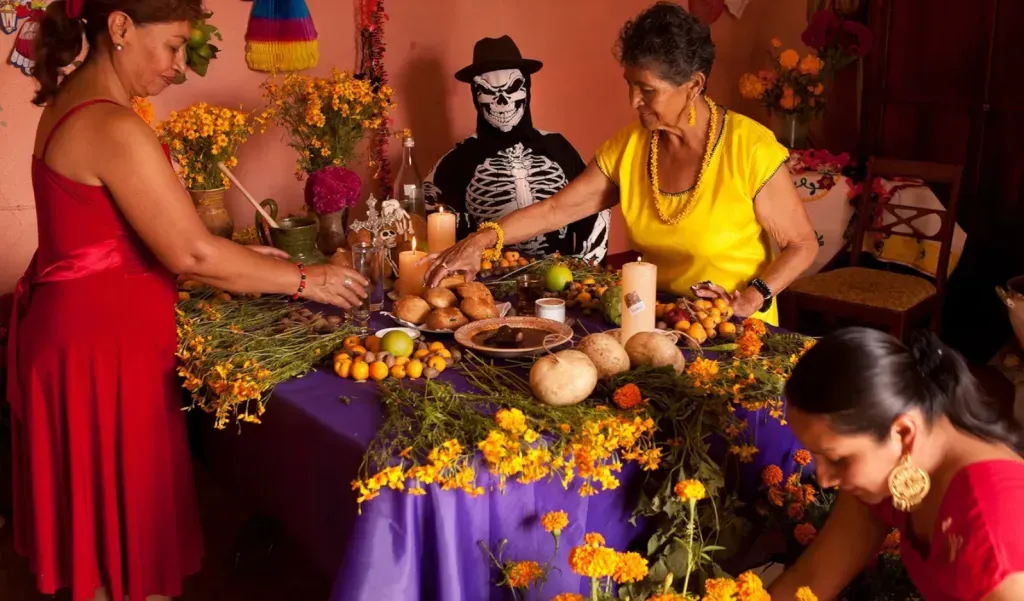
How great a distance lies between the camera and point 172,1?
1.85 metres

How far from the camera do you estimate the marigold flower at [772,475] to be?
1.73 metres

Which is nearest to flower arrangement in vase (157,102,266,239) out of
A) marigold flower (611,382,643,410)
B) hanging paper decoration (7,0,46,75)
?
hanging paper decoration (7,0,46,75)

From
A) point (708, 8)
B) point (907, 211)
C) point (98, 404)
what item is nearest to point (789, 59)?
point (708, 8)

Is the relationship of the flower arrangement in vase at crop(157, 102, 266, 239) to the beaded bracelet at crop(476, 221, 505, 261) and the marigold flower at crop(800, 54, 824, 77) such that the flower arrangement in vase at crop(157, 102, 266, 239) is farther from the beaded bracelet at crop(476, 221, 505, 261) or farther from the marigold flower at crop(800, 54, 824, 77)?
the marigold flower at crop(800, 54, 824, 77)

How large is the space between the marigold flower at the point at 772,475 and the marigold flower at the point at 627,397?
337 mm

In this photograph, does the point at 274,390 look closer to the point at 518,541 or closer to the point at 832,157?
the point at 518,541

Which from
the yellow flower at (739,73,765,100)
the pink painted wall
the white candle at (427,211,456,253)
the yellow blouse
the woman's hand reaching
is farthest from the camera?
the yellow flower at (739,73,765,100)

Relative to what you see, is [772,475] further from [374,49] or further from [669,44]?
[374,49]

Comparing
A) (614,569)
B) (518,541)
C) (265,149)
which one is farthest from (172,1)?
(265,149)

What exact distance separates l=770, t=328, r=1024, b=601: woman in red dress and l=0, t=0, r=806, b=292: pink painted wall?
9.41 feet

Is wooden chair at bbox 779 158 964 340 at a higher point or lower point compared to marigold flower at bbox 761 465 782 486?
lower

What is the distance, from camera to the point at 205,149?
2566mm

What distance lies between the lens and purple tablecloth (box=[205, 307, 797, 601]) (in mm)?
1447

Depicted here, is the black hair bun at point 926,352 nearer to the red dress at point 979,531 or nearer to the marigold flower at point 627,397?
the red dress at point 979,531
